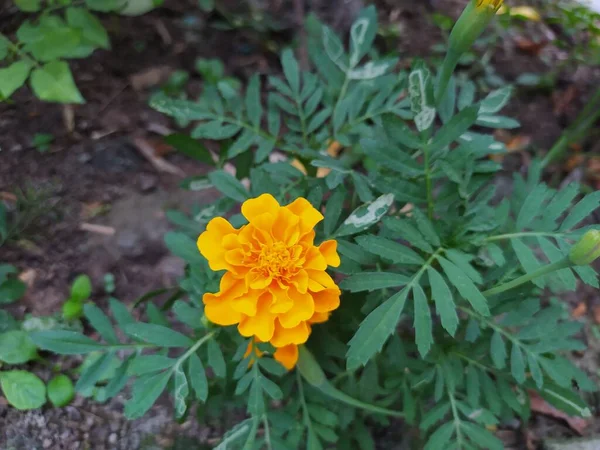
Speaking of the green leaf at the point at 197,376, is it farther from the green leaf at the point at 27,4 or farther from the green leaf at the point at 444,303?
the green leaf at the point at 27,4

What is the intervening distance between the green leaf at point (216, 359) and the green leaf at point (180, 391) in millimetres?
55

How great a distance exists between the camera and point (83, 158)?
1820 mm

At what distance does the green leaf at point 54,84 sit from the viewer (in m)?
1.31

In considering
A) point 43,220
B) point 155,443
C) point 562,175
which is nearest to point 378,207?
point 155,443

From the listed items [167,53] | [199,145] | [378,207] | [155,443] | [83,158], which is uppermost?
[378,207]

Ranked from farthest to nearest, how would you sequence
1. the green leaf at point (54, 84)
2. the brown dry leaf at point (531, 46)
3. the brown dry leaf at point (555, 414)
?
the brown dry leaf at point (531, 46) < the brown dry leaf at point (555, 414) < the green leaf at point (54, 84)

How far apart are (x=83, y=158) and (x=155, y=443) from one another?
2.96 ft

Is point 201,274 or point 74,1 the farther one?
point 74,1

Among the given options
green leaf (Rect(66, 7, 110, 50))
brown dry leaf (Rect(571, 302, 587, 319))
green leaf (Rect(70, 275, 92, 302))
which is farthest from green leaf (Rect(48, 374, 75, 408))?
brown dry leaf (Rect(571, 302, 587, 319))

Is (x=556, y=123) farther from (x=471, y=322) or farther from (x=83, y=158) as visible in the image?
(x=83, y=158)

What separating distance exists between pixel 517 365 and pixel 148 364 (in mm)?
694

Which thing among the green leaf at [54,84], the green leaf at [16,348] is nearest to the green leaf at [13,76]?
the green leaf at [54,84]

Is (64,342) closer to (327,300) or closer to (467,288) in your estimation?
(327,300)

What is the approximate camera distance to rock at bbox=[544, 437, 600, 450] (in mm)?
1407
